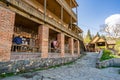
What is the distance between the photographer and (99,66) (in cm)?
1340

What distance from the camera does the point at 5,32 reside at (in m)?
7.26

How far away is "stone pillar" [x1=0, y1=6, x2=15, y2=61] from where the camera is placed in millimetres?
7012

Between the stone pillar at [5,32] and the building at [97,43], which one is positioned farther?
the building at [97,43]

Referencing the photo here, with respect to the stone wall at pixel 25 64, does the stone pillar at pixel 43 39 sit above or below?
above

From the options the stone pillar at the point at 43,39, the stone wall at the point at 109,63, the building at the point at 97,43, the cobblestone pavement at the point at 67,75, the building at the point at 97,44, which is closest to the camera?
the cobblestone pavement at the point at 67,75

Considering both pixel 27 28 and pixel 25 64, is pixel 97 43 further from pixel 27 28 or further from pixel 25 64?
pixel 25 64

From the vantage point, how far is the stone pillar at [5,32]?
701 cm

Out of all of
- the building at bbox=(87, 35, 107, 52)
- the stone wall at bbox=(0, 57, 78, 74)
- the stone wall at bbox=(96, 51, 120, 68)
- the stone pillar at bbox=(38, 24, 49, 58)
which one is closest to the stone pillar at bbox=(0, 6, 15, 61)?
the stone wall at bbox=(0, 57, 78, 74)

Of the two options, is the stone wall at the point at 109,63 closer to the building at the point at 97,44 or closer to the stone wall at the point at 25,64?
the stone wall at the point at 25,64

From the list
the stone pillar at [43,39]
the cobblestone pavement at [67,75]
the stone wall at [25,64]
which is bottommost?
the cobblestone pavement at [67,75]

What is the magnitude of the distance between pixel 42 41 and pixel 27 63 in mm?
2616

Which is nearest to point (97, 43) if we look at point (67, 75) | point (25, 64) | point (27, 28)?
point (27, 28)

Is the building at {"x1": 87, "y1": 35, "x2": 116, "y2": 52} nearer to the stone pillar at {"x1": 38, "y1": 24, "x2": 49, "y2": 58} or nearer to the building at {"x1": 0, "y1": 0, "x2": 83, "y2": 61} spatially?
the building at {"x1": 0, "y1": 0, "x2": 83, "y2": 61}

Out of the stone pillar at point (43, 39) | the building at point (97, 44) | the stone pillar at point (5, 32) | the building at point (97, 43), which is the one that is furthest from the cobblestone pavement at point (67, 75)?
the building at point (97, 44)
